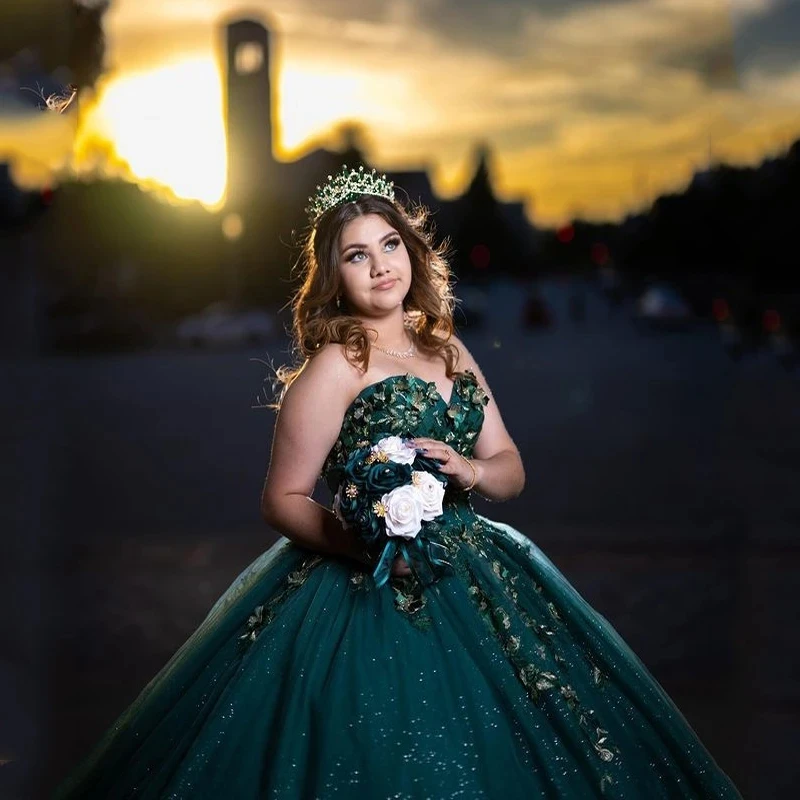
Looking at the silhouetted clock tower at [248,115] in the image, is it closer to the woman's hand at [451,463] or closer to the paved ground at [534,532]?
the paved ground at [534,532]

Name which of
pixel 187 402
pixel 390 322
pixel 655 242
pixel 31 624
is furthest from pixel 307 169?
pixel 390 322

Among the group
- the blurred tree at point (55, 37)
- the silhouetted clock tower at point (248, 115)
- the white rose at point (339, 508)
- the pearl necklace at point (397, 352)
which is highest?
the silhouetted clock tower at point (248, 115)

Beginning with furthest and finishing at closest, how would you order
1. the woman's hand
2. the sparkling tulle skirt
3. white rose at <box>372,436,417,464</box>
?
the woman's hand, white rose at <box>372,436,417,464</box>, the sparkling tulle skirt

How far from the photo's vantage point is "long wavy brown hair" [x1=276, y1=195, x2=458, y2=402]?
10.9 ft

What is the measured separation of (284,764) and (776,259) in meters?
22.6

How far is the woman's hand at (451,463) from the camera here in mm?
3062

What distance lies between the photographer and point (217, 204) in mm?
25875

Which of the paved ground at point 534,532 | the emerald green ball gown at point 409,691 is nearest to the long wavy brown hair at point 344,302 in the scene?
the emerald green ball gown at point 409,691

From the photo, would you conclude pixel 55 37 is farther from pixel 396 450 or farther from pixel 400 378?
pixel 396 450

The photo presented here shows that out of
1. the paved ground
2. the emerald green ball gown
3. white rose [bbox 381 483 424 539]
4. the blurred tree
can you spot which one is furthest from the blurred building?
white rose [bbox 381 483 424 539]

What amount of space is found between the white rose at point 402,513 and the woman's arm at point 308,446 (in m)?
0.37

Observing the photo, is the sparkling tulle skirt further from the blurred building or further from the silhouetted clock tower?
the silhouetted clock tower

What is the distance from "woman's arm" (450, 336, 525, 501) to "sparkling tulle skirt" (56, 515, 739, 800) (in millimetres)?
108

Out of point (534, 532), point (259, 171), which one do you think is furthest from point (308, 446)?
point (259, 171)
